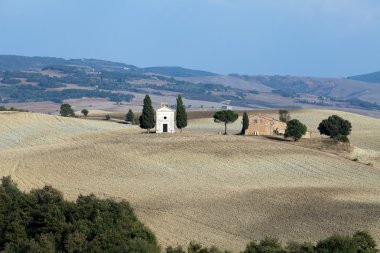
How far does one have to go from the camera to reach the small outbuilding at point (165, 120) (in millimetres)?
84688

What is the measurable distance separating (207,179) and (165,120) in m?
25.9

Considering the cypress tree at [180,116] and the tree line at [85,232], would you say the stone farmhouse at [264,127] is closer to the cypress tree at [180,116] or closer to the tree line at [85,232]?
the cypress tree at [180,116]

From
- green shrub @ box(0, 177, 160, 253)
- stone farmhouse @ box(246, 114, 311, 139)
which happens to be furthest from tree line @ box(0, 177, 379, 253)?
stone farmhouse @ box(246, 114, 311, 139)

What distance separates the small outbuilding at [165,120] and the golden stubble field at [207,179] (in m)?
3.42

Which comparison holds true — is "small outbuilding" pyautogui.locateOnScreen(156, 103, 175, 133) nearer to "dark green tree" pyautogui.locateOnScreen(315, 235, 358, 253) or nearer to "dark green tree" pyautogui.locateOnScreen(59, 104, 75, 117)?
"dark green tree" pyautogui.locateOnScreen(59, 104, 75, 117)

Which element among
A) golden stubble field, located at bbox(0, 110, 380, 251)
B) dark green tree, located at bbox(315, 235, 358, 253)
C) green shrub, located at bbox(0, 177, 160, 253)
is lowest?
golden stubble field, located at bbox(0, 110, 380, 251)

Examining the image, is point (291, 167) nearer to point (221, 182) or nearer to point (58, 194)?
point (221, 182)

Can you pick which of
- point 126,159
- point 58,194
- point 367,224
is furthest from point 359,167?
point 58,194

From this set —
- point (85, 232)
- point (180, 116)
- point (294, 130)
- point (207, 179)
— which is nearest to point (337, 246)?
point (85, 232)

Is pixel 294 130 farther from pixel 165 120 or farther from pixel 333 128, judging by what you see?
pixel 165 120

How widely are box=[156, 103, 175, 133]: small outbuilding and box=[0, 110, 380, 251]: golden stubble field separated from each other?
3.42m

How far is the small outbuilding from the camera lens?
8469cm

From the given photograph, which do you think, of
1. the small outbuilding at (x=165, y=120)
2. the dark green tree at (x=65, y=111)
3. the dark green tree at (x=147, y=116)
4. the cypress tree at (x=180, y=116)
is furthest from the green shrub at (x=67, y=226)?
the dark green tree at (x=65, y=111)

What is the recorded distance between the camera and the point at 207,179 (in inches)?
2351
